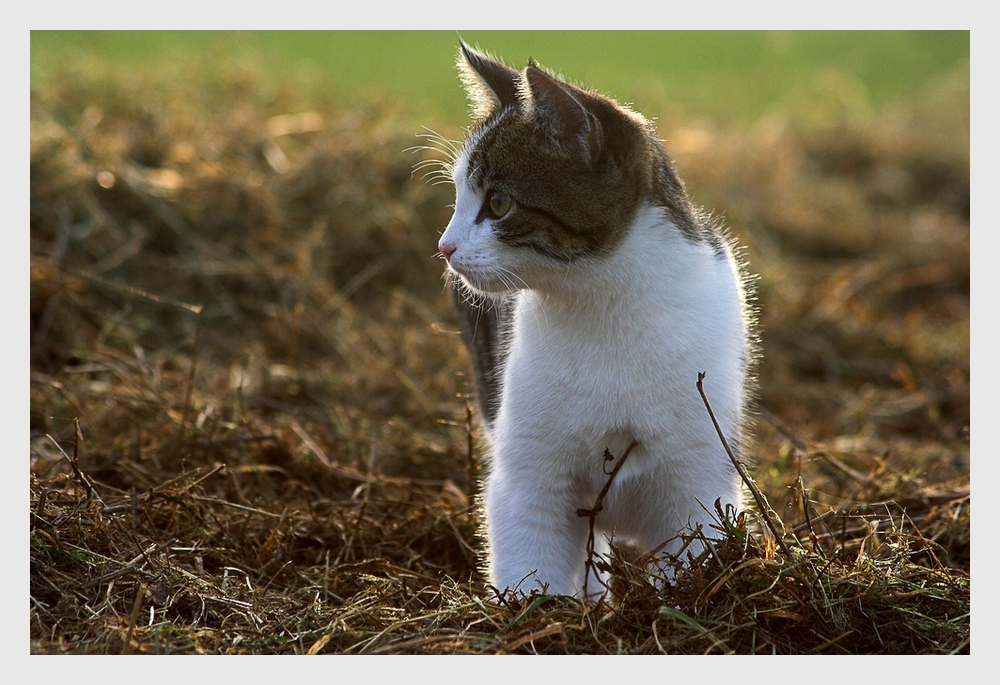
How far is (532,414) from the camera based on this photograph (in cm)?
236

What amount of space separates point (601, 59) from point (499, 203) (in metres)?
6.91

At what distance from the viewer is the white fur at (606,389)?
228cm

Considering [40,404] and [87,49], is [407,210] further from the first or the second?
[87,49]

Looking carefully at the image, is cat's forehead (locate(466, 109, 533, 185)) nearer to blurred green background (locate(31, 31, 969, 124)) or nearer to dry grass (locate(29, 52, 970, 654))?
dry grass (locate(29, 52, 970, 654))

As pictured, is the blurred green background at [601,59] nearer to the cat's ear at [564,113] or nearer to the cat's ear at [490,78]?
the cat's ear at [490,78]

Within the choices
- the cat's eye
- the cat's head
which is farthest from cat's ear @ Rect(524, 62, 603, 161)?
the cat's eye

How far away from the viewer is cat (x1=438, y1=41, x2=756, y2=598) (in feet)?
7.40

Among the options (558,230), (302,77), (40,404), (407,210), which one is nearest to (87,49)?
(302,77)

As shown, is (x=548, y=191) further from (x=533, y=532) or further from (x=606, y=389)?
(x=533, y=532)

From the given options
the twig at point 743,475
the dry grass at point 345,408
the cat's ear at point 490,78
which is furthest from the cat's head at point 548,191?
the dry grass at point 345,408

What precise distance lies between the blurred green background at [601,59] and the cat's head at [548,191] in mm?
3709

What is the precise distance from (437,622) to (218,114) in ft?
12.7

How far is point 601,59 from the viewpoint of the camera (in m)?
8.78

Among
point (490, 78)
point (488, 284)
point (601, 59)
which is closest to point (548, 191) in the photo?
point (488, 284)
